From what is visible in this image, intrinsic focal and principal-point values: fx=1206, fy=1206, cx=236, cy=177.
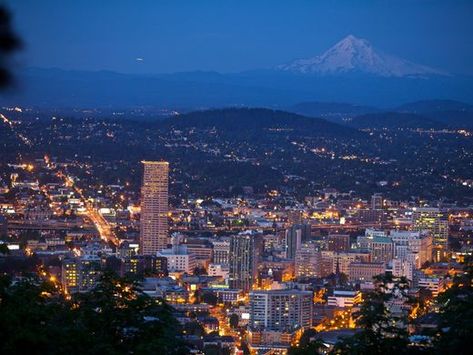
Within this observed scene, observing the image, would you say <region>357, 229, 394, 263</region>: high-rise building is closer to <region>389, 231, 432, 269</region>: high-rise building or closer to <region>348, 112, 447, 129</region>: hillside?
<region>389, 231, 432, 269</region>: high-rise building

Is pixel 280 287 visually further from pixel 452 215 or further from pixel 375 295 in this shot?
pixel 375 295

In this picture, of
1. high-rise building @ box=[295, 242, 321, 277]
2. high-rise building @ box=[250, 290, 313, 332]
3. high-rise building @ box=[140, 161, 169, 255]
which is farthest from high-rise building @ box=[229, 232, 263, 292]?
high-rise building @ box=[250, 290, 313, 332]

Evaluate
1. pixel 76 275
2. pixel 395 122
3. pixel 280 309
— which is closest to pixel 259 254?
pixel 280 309

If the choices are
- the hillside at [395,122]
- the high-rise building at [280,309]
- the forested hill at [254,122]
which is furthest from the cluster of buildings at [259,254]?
the hillside at [395,122]

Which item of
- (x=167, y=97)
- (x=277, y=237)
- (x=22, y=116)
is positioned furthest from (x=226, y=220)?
(x=167, y=97)

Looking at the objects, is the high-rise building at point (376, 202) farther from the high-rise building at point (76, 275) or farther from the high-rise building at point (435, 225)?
the high-rise building at point (76, 275)
